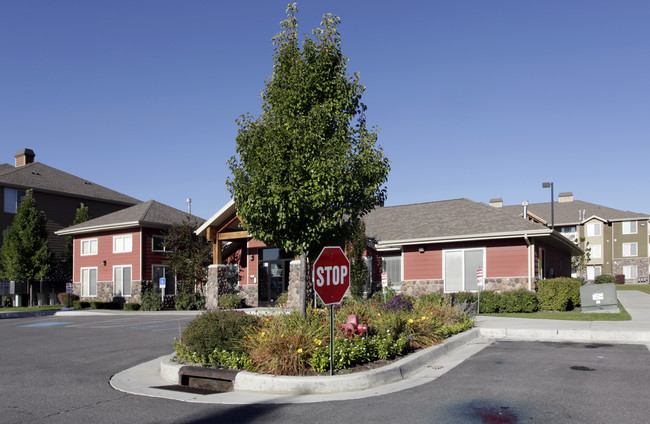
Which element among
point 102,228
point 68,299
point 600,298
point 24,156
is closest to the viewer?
point 600,298

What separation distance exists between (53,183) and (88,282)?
35.9 feet

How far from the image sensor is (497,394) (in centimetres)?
756

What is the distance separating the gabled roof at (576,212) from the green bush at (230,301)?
3945cm

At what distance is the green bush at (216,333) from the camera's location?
9.55 meters

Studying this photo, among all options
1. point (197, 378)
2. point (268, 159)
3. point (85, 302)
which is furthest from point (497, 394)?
point (85, 302)

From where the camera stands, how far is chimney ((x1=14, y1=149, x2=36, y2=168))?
46750mm

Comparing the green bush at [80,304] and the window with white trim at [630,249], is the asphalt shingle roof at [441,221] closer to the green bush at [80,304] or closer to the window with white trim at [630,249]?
the green bush at [80,304]

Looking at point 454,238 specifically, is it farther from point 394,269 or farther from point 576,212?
point 576,212

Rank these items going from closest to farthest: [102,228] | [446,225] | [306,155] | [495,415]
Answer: [495,415], [306,155], [446,225], [102,228]

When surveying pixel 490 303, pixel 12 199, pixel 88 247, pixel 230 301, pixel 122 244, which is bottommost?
pixel 230 301

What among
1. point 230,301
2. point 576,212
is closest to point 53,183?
point 230,301

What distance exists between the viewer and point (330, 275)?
8516mm

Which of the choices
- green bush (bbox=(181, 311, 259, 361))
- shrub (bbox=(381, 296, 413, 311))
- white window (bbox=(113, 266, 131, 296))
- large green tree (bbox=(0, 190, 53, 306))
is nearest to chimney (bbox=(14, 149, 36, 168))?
large green tree (bbox=(0, 190, 53, 306))

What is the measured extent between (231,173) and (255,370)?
5811 millimetres
